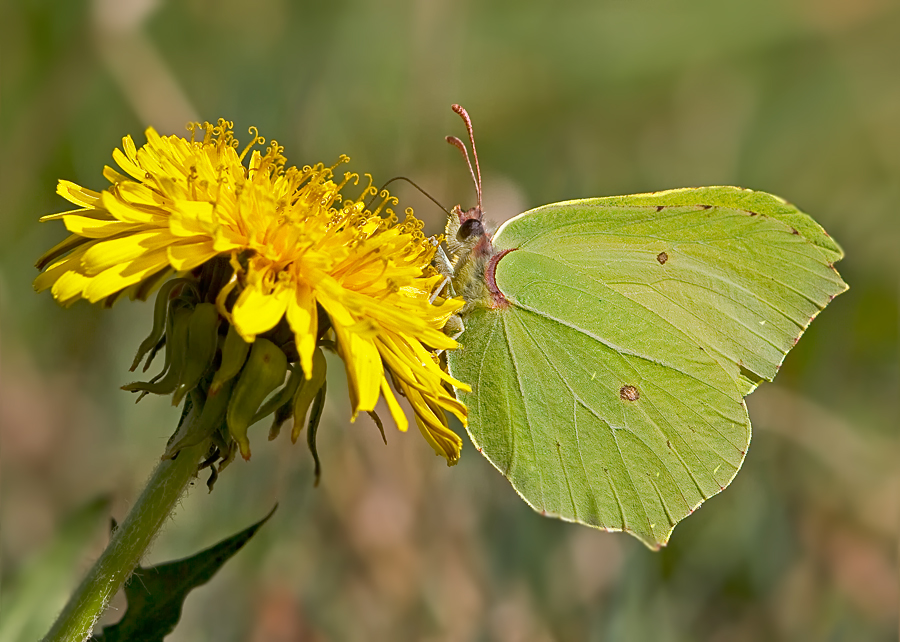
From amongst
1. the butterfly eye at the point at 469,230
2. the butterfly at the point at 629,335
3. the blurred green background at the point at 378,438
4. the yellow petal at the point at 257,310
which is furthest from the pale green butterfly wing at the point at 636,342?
the yellow petal at the point at 257,310

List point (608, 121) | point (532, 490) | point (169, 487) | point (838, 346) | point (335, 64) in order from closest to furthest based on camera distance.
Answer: point (169, 487) < point (532, 490) < point (838, 346) < point (335, 64) < point (608, 121)

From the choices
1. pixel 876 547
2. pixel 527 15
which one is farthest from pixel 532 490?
pixel 527 15

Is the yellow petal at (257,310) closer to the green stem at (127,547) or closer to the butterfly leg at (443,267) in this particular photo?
the green stem at (127,547)

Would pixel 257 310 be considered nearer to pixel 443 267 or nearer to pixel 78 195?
pixel 78 195

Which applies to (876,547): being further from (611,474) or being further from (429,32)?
(429,32)

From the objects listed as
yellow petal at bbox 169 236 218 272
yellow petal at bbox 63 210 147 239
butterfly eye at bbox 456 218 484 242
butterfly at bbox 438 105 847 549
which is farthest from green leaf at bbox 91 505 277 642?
butterfly eye at bbox 456 218 484 242

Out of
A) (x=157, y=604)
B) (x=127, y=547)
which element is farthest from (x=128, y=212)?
(x=157, y=604)
